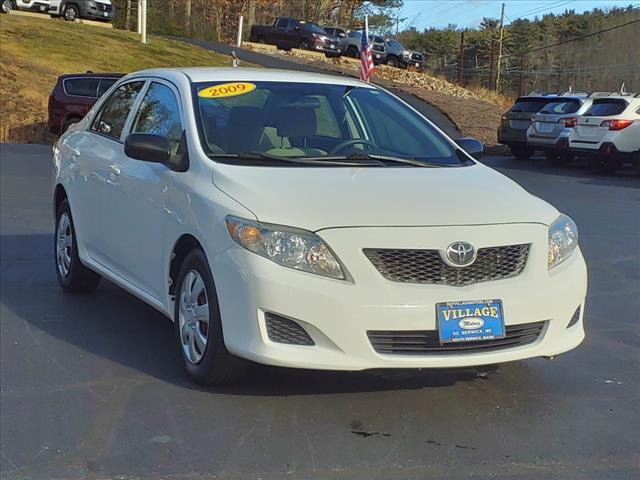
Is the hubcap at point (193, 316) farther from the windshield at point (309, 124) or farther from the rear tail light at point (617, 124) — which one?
the rear tail light at point (617, 124)

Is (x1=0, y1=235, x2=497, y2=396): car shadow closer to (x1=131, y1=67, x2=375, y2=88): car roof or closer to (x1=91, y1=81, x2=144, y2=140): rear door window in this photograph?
(x1=91, y1=81, x2=144, y2=140): rear door window

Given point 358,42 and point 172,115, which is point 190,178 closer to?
point 172,115

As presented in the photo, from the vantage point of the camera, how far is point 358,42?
42.2m

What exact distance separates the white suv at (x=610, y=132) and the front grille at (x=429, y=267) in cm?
1496

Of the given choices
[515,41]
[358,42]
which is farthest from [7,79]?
[515,41]

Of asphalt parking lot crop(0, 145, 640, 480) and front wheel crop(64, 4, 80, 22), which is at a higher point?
front wheel crop(64, 4, 80, 22)

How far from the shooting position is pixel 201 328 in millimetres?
4465

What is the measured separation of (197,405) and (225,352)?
0.95ft

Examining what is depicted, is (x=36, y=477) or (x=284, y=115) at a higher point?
(x=284, y=115)

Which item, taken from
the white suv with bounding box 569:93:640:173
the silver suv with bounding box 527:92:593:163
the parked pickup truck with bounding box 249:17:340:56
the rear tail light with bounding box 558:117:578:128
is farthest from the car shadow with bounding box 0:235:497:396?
the parked pickup truck with bounding box 249:17:340:56

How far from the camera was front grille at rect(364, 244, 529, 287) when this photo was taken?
13.1ft

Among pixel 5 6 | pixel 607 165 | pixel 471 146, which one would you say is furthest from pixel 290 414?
pixel 5 6

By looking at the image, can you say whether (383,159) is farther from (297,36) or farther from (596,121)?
(297,36)

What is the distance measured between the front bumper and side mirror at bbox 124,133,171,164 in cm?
92
